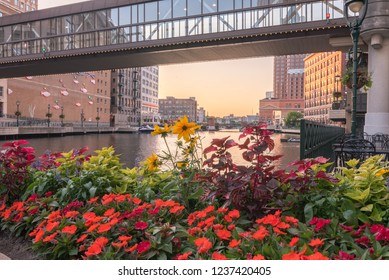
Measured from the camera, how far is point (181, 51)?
32.1m

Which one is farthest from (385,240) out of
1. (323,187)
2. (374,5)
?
(374,5)

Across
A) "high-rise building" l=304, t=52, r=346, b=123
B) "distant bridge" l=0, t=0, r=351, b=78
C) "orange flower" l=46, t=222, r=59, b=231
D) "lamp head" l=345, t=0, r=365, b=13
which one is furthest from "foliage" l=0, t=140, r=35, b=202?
"high-rise building" l=304, t=52, r=346, b=123

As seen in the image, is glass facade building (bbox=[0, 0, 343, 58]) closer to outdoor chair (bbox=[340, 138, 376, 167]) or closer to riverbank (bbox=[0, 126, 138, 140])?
riverbank (bbox=[0, 126, 138, 140])

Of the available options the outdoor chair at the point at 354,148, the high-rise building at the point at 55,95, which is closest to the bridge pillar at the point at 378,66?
the outdoor chair at the point at 354,148

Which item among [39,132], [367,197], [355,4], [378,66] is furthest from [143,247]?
[39,132]

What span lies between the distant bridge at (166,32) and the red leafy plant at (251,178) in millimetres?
A: 24446

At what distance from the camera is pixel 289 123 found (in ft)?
385

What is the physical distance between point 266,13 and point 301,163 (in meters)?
27.9

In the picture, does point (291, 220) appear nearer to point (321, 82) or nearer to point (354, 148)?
point (354, 148)

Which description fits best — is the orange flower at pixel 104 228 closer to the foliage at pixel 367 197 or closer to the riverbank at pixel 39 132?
the foliage at pixel 367 197

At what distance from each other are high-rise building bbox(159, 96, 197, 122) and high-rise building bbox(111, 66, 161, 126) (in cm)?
1645

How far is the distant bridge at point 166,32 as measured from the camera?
26.7m
